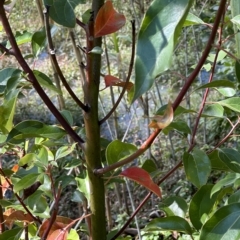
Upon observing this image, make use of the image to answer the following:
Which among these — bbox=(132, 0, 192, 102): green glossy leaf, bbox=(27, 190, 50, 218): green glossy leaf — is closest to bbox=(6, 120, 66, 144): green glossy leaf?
bbox=(27, 190, 50, 218): green glossy leaf

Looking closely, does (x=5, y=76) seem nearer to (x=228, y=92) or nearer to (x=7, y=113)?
(x=7, y=113)

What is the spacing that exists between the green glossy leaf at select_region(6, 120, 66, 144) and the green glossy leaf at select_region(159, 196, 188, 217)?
0.73 feet

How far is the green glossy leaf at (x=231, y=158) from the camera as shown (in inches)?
21.4

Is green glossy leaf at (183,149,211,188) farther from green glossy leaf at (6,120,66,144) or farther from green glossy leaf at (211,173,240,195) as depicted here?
green glossy leaf at (6,120,66,144)

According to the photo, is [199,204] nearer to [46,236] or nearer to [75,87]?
[46,236]

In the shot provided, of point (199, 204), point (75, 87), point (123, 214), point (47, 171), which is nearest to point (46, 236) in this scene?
point (47, 171)

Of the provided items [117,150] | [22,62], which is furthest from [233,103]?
[22,62]

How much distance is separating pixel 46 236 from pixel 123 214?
140 cm

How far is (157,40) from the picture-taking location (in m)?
0.29

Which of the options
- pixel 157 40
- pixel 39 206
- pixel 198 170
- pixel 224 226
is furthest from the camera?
pixel 39 206

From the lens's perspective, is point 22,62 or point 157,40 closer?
point 157,40

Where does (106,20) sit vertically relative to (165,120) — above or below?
above

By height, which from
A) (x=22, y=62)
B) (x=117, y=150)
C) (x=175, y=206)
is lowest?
(x=175, y=206)

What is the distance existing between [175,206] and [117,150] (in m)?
0.21
